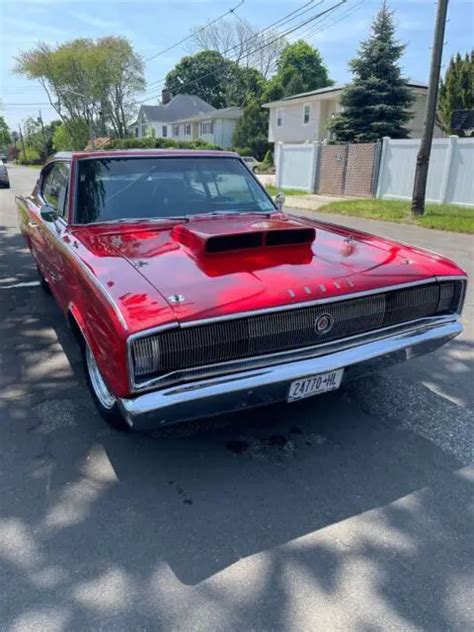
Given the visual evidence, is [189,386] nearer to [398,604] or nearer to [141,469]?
[141,469]

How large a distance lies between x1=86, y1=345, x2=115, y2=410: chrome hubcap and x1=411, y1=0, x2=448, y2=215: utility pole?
11.8 meters

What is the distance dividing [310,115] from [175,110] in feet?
108

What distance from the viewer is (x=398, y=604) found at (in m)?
1.97

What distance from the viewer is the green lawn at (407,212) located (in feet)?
38.8

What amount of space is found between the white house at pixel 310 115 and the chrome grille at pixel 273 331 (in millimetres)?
29283

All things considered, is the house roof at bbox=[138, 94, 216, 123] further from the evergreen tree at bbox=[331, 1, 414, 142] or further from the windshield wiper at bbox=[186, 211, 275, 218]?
the windshield wiper at bbox=[186, 211, 275, 218]

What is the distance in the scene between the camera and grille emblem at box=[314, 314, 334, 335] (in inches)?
104

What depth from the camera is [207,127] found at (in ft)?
173

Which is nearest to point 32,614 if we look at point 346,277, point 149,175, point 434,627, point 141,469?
point 141,469

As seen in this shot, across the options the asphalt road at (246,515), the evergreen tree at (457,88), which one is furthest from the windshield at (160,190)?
the evergreen tree at (457,88)

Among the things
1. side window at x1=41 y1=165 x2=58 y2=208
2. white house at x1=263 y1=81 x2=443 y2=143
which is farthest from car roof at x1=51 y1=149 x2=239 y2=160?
white house at x1=263 y1=81 x2=443 y2=143

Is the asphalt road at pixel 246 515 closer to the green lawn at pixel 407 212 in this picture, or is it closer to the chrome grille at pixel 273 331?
the chrome grille at pixel 273 331

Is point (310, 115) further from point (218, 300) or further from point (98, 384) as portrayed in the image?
point (218, 300)

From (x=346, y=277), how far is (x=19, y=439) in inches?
87.0
